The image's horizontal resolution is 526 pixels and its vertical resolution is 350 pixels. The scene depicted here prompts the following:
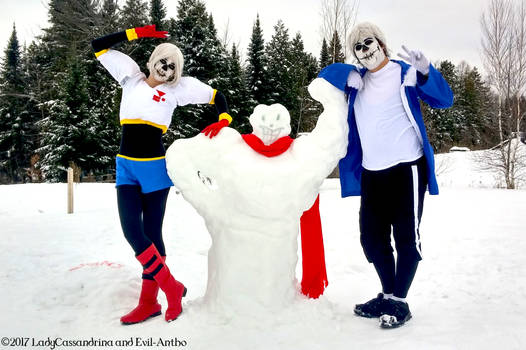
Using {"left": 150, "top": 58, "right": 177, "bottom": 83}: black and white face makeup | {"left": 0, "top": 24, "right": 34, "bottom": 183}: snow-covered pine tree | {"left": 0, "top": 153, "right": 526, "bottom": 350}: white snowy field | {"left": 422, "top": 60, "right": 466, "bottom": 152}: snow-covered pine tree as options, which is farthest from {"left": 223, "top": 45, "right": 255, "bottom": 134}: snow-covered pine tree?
{"left": 150, "top": 58, "right": 177, "bottom": 83}: black and white face makeup

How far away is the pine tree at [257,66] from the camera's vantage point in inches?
767

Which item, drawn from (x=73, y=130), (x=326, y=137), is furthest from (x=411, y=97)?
(x=73, y=130)

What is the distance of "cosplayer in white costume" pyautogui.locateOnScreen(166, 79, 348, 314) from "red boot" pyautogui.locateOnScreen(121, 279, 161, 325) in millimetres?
390

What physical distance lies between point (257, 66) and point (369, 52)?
18.0 m

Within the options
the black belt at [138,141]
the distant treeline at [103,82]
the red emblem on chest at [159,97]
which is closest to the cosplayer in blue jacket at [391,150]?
the red emblem on chest at [159,97]

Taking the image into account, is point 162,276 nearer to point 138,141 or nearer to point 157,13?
point 138,141

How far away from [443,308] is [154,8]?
1734cm

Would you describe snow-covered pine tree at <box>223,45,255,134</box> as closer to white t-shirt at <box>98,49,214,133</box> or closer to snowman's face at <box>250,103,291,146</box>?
white t-shirt at <box>98,49,214,133</box>

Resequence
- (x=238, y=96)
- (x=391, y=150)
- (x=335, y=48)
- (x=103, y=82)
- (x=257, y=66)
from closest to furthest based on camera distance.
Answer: (x=391, y=150), (x=335, y=48), (x=103, y=82), (x=238, y=96), (x=257, y=66)

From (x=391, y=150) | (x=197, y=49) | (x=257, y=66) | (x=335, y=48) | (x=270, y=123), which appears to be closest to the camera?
(x=270, y=123)

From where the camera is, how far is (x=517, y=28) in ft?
35.8

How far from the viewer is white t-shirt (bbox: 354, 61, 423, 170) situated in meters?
2.19

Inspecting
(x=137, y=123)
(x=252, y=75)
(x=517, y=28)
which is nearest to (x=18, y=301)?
(x=137, y=123)

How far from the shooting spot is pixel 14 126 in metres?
20.4
